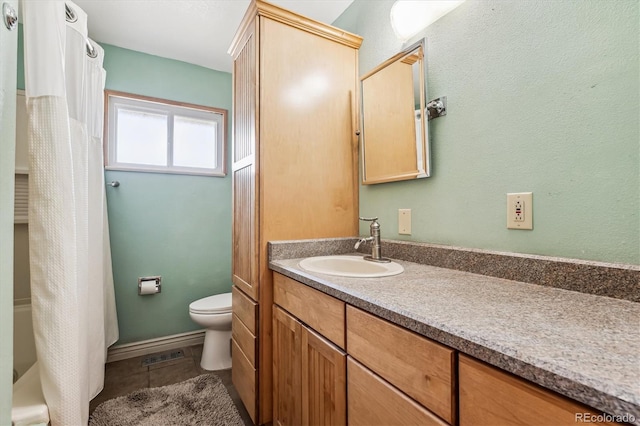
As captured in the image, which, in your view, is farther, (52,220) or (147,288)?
(147,288)

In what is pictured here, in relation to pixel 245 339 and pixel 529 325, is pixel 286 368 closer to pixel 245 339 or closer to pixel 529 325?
pixel 245 339

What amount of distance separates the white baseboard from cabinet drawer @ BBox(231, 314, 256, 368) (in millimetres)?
916

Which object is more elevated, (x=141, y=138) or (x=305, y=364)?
(x=141, y=138)

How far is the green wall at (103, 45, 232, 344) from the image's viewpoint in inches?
87.0

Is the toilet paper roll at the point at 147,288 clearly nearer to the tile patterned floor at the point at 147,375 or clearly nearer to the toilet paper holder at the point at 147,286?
the toilet paper holder at the point at 147,286

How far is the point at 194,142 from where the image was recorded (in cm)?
255

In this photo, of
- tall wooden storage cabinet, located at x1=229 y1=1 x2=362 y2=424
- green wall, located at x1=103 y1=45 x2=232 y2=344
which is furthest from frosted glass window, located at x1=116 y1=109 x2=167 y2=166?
tall wooden storage cabinet, located at x1=229 y1=1 x2=362 y2=424

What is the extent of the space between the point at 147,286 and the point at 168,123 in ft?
4.38

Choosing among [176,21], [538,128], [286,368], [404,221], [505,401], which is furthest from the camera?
[176,21]

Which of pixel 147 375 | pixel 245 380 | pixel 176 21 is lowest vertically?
pixel 147 375

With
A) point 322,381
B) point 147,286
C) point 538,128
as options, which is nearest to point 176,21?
point 147,286

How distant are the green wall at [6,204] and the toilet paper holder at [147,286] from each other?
4.41ft

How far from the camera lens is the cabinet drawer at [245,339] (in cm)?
144

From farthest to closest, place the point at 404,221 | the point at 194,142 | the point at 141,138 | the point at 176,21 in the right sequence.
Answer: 1. the point at 194,142
2. the point at 141,138
3. the point at 176,21
4. the point at 404,221
